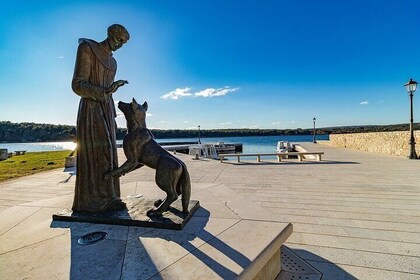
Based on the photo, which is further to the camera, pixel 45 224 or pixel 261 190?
pixel 261 190

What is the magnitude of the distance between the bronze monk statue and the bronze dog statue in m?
0.22

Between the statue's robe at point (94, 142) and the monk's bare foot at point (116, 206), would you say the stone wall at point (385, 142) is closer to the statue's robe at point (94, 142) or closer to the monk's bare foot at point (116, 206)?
the monk's bare foot at point (116, 206)

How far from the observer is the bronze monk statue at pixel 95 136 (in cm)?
250

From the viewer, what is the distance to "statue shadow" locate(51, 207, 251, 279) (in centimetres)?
157

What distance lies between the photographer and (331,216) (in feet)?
11.5

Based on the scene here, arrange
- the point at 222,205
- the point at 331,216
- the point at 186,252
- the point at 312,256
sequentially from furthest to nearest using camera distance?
the point at 331,216
the point at 222,205
the point at 312,256
the point at 186,252

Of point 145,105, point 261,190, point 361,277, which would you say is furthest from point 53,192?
point 361,277

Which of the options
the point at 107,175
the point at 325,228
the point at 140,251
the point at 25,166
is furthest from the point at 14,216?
the point at 25,166

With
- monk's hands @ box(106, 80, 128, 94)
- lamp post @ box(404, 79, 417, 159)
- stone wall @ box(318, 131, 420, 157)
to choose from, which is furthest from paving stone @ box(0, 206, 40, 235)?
stone wall @ box(318, 131, 420, 157)

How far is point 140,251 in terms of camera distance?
71.9 inches

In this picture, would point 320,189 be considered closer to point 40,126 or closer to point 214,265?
point 214,265

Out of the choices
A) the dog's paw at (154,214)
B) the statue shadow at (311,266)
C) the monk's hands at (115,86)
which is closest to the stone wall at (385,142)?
the statue shadow at (311,266)

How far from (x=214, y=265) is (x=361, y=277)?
4.81 ft

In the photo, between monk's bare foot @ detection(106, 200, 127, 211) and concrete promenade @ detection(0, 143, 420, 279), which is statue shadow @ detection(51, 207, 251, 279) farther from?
monk's bare foot @ detection(106, 200, 127, 211)
